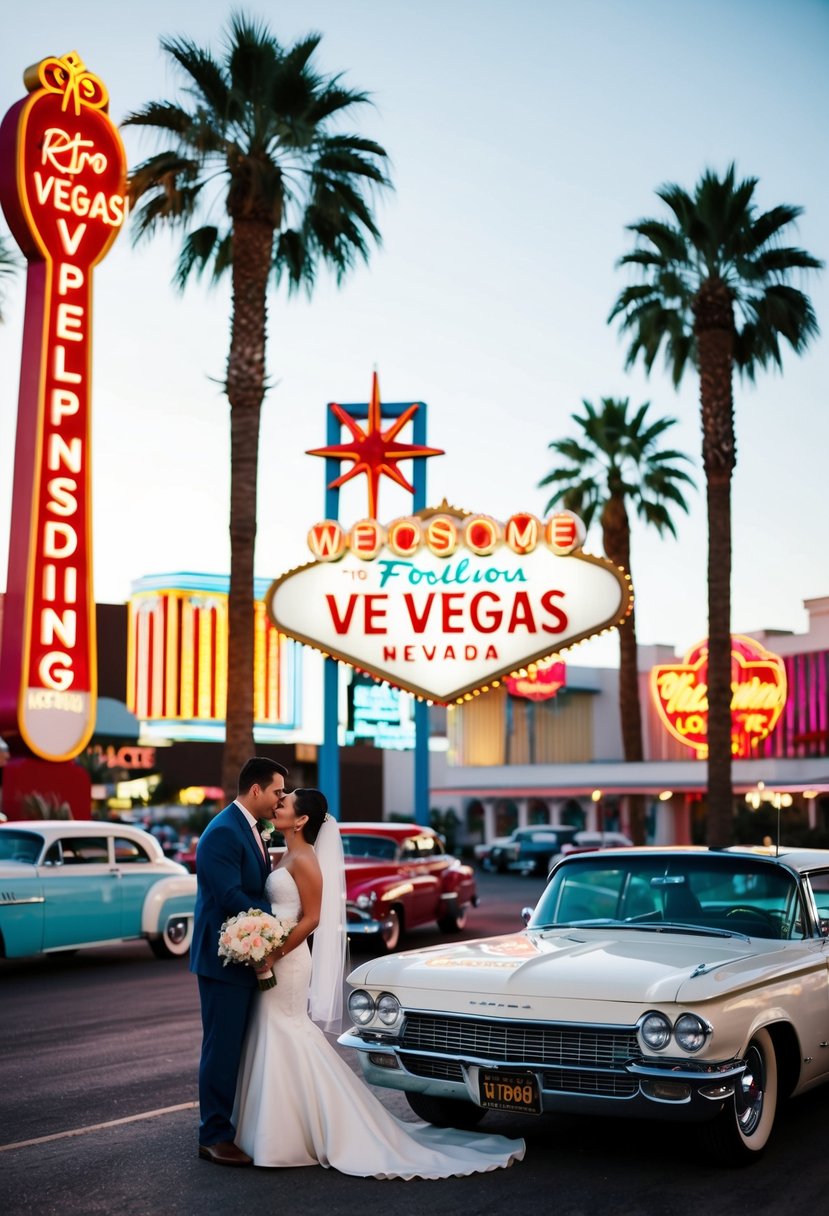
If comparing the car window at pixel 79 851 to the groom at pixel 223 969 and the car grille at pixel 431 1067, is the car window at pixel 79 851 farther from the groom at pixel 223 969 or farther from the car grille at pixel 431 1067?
the car grille at pixel 431 1067

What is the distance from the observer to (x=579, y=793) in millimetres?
54031

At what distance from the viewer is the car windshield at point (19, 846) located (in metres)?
15.0

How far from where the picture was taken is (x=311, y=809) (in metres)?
7.02

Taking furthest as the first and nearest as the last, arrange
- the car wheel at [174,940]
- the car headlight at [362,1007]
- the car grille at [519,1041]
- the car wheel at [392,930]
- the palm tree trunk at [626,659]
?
the palm tree trunk at [626,659], the car wheel at [392,930], the car wheel at [174,940], the car headlight at [362,1007], the car grille at [519,1041]

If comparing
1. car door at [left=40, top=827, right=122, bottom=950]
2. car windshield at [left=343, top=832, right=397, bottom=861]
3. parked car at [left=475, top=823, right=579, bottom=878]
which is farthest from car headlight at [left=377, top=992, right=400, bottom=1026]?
parked car at [left=475, top=823, right=579, bottom=878]

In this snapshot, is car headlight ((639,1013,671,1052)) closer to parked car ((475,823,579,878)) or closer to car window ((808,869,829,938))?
car window ((808,869,829,938))

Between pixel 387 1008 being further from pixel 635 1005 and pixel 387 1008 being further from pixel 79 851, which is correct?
pixel 79 851

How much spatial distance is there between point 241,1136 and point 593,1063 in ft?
5.55

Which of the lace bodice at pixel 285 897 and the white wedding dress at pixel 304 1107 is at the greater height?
the lace bodice at pixel 285 897

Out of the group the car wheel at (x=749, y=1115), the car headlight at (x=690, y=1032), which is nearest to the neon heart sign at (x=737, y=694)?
the car wheel at (x=749, y=1115)

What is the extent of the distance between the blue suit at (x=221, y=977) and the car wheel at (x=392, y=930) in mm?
10605

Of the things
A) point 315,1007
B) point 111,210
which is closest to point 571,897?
point 315,1007

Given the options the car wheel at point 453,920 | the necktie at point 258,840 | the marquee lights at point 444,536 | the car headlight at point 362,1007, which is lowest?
the car wheel at point 453,920

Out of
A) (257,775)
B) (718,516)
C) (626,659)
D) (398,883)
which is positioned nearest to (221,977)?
(257,775)
